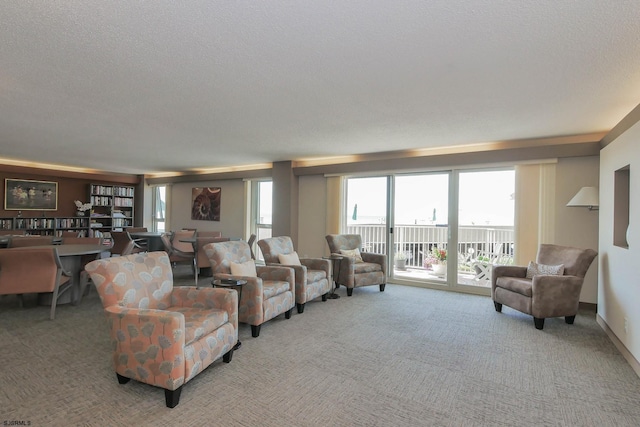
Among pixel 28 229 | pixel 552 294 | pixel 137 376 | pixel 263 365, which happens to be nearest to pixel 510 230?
pixel 552 294

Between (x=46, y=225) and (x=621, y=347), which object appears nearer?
(x=621, y=347)

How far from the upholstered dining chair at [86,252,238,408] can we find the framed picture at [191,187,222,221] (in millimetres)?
5559

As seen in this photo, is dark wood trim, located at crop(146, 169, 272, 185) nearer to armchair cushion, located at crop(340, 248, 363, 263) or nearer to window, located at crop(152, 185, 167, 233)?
window, located at crop(152, 185, 167, 233)

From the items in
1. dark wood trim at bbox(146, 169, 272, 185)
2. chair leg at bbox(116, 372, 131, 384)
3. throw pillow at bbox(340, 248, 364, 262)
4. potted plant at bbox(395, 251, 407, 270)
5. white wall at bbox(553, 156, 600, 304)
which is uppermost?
dark wood trim at bbox(146, 169, 272, 185)

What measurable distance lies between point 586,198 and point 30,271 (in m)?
6.86

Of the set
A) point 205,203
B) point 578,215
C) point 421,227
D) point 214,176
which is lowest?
point 421,227

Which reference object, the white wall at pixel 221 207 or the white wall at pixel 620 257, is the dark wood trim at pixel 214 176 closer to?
the white wall at pixel 221 207

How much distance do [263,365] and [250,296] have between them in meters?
0.81

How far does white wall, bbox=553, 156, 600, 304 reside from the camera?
445 centimetres

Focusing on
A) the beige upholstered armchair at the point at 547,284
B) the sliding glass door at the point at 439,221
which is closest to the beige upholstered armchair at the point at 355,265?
the sliding glass door at the point at 439,221

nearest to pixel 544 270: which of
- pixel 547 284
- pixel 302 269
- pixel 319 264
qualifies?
pixel 547 284

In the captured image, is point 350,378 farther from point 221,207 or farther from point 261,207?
point 221,207

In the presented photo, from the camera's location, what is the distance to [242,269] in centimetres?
368

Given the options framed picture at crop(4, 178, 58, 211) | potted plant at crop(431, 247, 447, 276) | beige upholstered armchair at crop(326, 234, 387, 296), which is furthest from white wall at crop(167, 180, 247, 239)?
potted plant at crop(431, 247, 447, 276)
